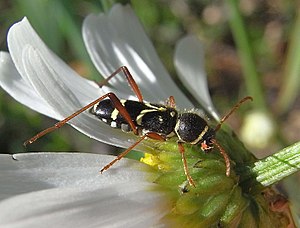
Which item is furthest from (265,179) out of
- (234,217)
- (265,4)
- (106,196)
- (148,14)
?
(265,4)

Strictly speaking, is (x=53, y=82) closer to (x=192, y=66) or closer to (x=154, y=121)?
(x=154, y=121)

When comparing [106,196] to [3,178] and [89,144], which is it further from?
[89,144]

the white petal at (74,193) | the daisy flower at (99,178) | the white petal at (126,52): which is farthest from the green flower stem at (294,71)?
the white petal at (74,193)

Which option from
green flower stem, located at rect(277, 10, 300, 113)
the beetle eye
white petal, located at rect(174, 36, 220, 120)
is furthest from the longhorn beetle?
green flower stem, located at rect(277, 10, 300, 113)

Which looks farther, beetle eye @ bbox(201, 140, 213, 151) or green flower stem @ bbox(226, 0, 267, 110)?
green flower stem @ bbox(226, 0, 267, 110)

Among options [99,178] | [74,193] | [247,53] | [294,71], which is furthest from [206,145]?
[294,71]

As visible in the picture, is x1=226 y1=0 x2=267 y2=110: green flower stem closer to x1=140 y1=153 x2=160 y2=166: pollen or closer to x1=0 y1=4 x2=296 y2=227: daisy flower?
x1=0 y1=4 x2=296 y2=227: daisy flower
